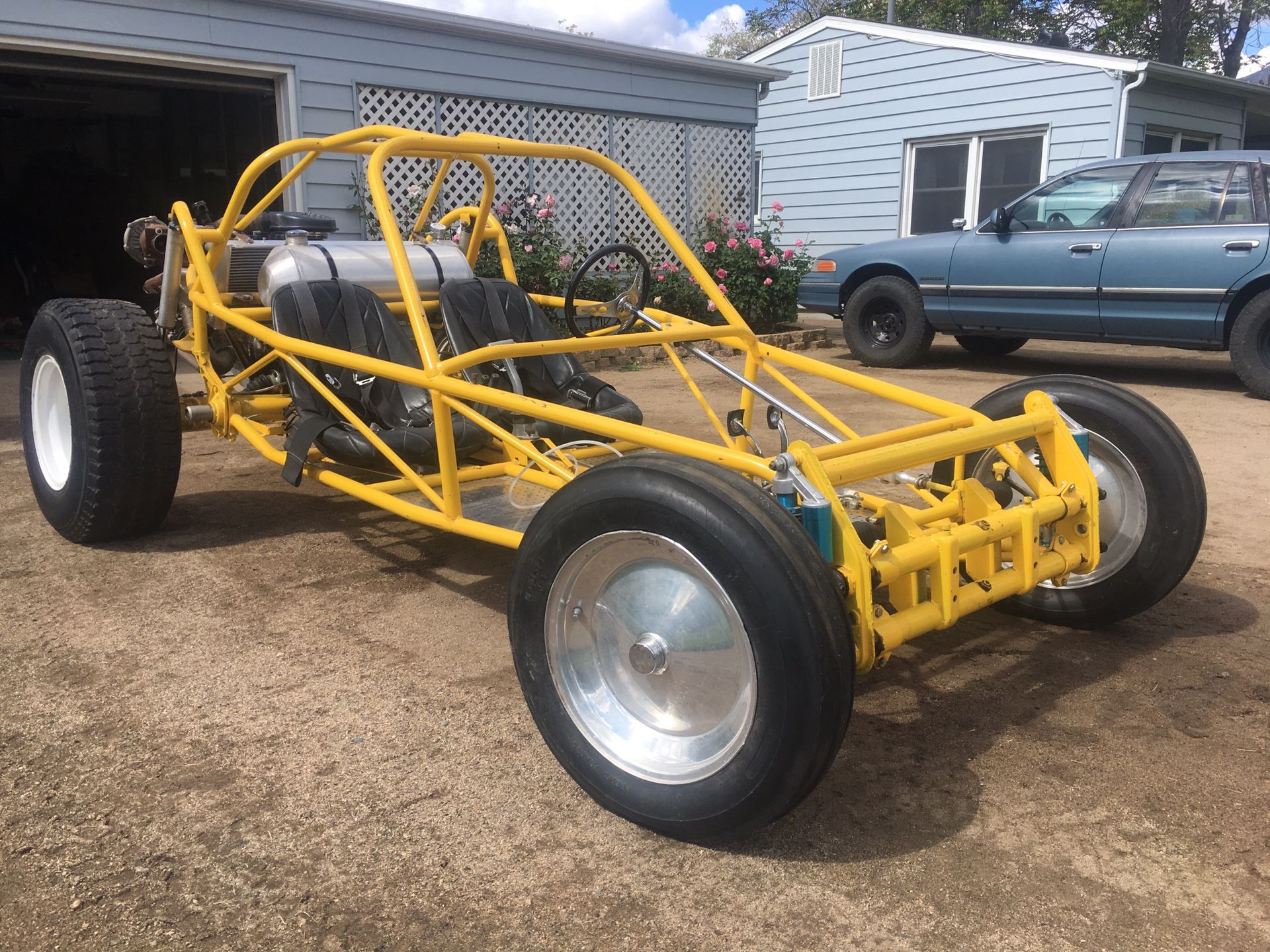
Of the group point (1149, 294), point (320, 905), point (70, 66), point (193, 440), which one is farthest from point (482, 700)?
point (70, 66)

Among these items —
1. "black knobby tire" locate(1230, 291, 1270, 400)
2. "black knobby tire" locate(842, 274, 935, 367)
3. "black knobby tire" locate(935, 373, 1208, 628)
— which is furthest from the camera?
"black knobby tire" locate(842, 274, 935, 367)

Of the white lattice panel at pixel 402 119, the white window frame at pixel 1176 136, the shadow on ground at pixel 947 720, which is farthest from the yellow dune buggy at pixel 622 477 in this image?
the white window frame at pixel 1176 136

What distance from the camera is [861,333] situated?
31.5 ft

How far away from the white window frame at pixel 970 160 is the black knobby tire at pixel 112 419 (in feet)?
33.7

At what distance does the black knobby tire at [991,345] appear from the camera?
9.78 m

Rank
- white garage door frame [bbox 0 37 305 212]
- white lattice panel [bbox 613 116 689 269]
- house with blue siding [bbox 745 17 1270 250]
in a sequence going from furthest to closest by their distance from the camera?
house with blue siding [bbox 745 17 1270 250], white lattice panel [bbox 613 116 689 269], white garage door frame [bbox 0 37 305 212]

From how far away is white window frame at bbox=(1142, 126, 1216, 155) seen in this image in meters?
12.5

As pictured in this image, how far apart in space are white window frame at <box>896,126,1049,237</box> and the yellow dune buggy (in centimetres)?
933

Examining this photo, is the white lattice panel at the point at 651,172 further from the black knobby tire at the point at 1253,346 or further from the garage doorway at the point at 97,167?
the black knobby tire at the point at 1253,346

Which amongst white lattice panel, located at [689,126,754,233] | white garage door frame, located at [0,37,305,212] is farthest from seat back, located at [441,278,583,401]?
white lattice panel, located at [689,126,754,233]

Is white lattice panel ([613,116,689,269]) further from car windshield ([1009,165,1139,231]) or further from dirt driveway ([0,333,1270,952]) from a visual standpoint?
dirt driveway ([0,333,1270,952])

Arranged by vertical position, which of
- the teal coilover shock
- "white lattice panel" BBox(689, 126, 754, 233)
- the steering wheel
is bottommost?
the teal coilover shock

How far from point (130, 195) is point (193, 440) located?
9.48m

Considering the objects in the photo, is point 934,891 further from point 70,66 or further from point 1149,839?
point 70,66
